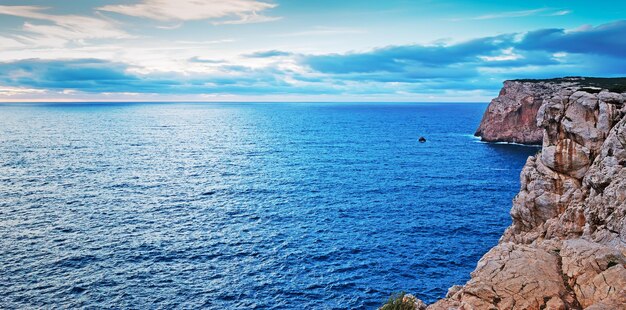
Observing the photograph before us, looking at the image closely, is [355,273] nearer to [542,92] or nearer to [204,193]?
[204,193]

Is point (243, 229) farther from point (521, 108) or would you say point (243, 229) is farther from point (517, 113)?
point (517, 113)

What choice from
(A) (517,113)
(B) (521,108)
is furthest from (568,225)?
(A) (517,113)

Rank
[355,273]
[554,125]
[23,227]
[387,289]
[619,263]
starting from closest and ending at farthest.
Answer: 1. [619,263]
2. [554,125]
3. [387,289]
4. [355,273]
5. [23,227]

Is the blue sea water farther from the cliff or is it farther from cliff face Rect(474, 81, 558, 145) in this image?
the cliff

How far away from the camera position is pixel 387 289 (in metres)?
56.6

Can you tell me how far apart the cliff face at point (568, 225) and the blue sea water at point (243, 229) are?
1574 cm

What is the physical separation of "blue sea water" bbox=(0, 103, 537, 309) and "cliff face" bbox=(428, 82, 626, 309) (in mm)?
15739

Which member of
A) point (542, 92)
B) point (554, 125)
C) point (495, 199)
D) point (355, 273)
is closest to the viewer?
point (554, 125)

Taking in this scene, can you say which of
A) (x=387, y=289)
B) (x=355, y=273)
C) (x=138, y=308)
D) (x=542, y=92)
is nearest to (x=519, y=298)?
(x=387, y=289)

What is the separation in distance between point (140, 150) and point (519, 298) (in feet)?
537

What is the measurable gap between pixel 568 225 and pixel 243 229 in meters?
49.7

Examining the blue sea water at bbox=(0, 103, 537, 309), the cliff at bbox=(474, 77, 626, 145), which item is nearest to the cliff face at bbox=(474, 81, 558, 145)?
the cliff at bbox=(474, 77, 626, 145)

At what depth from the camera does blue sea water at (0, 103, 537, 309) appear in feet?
184

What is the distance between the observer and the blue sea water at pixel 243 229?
56.1 metres
